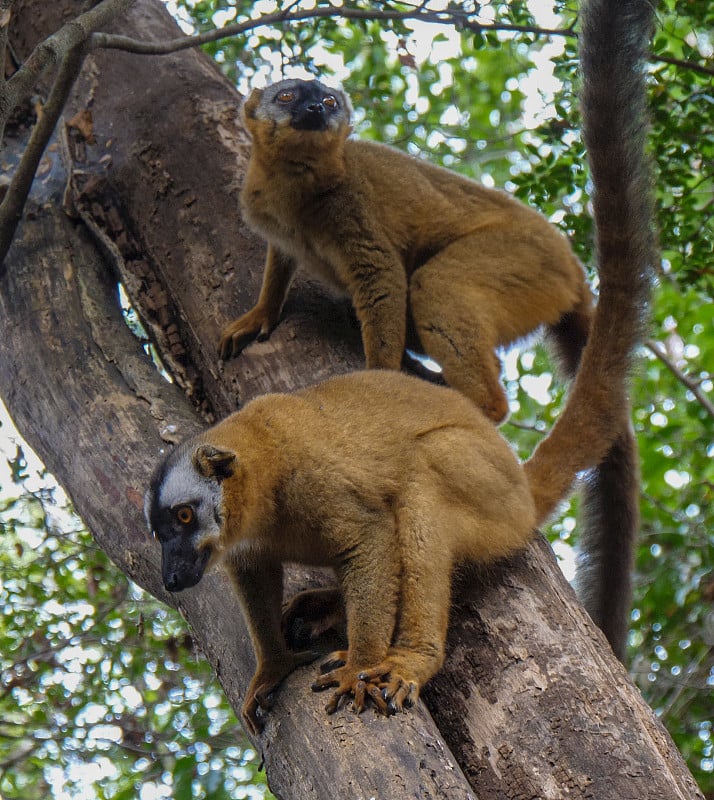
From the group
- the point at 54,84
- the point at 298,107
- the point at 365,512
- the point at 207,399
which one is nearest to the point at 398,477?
the point at 365,512

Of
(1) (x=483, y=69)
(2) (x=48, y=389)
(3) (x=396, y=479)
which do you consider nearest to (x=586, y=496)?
(3) (x=396, y=479)

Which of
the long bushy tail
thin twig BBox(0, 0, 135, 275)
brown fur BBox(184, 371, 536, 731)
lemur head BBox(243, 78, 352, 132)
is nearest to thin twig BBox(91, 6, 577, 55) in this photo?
thin twig BBox(0, 0, 135, 275)

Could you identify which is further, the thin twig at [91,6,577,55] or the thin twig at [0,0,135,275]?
the thin twig at [91,6,577,55]

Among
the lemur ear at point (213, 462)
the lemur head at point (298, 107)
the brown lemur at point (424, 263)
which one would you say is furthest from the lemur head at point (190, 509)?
the lemur head at point (298, 107)

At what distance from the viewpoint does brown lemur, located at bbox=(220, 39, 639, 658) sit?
15.8 feet

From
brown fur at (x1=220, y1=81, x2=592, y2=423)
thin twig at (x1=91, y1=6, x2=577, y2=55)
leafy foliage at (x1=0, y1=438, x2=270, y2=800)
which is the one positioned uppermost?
thin twig at (x1=91, y1=6, x2=577, y2=55)

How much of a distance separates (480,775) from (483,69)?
379 inches

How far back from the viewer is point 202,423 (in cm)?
483

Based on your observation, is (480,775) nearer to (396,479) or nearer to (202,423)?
(396,479)

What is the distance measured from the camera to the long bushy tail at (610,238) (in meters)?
4.07

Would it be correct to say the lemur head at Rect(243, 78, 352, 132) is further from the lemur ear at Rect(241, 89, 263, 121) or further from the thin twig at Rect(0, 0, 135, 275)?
the thin twig at Rect(0, 0, 135, 275)

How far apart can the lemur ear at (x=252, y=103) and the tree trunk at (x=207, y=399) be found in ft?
1.07

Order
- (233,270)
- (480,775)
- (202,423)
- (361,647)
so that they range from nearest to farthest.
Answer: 1. (480,775)
2. (361,647)
3. (202,423)
4. (233,270)

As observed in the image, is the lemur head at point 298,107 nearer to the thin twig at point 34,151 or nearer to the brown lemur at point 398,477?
the thin twig at point 34,151
